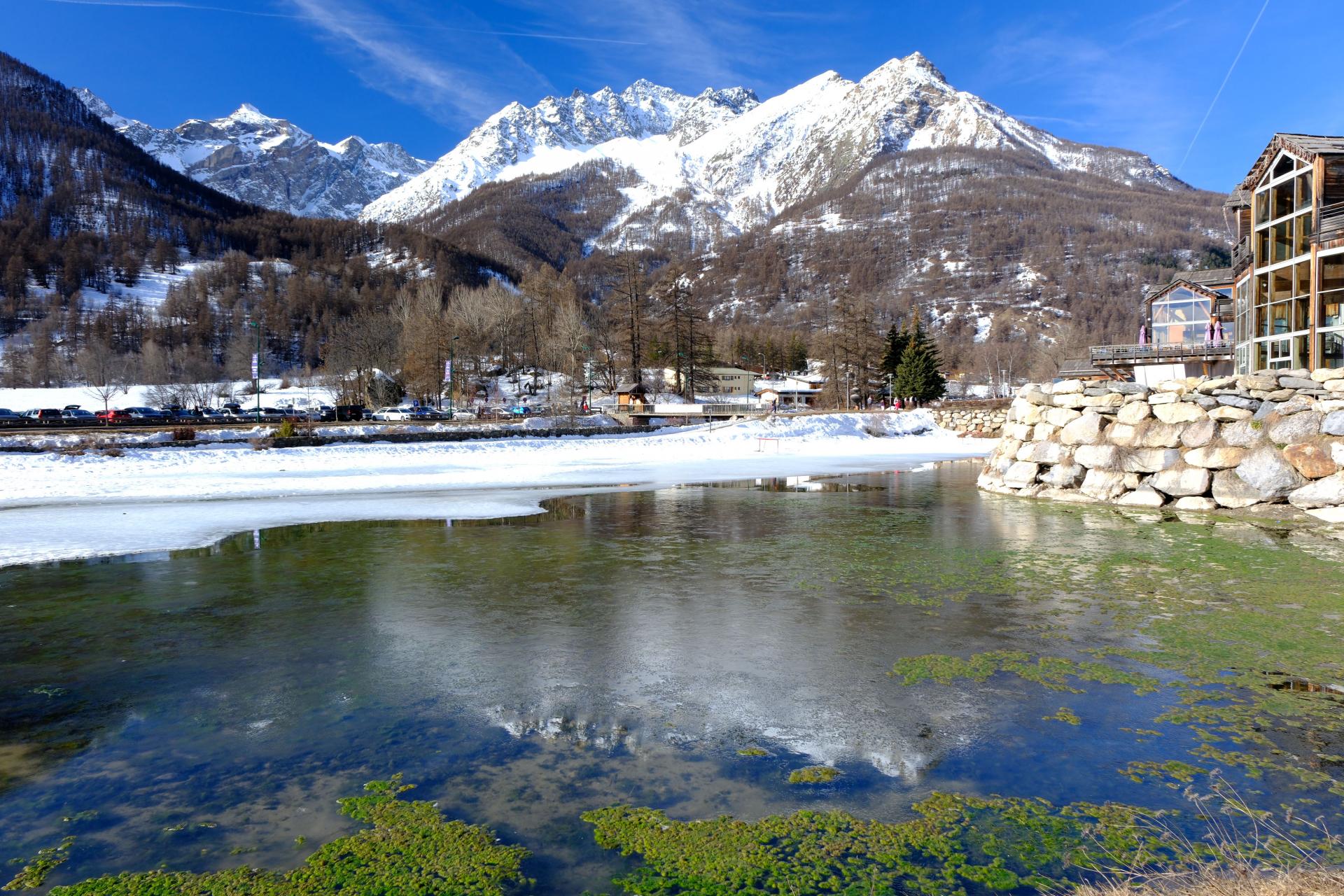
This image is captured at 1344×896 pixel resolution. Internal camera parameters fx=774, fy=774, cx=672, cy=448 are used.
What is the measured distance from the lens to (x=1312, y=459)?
15.4 metres

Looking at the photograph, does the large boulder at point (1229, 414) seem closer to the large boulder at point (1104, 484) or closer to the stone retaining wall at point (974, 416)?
the large boulder at point (1104, 484)

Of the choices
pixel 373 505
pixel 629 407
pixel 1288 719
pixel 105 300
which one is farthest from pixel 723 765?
pixel 105 300

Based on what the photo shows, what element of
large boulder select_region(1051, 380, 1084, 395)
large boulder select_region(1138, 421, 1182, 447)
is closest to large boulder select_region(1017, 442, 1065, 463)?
large boulder select_region(1051, 380, 1084, 395)

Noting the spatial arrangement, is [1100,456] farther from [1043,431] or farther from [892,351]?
[892,351]

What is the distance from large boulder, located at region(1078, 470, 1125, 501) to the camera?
59.4 ft

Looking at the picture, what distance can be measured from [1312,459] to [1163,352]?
3301 cm

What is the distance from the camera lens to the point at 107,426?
47375mm

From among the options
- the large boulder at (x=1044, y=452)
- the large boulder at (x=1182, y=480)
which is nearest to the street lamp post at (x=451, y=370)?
the large boulder at (x=1044, y=452)

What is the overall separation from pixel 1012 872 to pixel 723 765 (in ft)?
5.85

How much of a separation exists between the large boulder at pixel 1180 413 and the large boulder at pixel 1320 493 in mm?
2403

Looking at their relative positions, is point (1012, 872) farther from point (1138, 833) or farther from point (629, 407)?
point (629, 407)

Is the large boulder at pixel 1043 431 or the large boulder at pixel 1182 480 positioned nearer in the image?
the large boulder at pixel 1182 480

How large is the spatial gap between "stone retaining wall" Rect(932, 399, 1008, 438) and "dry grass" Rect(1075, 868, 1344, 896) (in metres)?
55.9

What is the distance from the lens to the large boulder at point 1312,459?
15.2m
